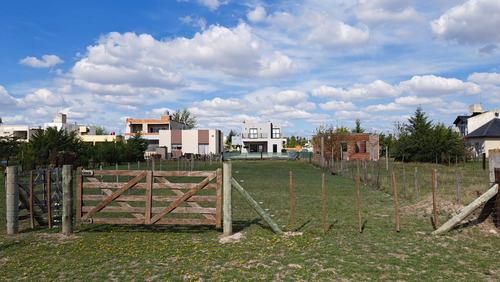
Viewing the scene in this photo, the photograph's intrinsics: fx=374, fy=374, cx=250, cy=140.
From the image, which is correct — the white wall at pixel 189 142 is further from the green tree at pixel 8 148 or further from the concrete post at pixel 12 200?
the concrete post at pixel 12 200

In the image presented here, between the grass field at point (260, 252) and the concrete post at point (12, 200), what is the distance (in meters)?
0.25

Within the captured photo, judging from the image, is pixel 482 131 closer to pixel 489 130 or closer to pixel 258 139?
pixel 489 130

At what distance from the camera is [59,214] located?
39.7 ft

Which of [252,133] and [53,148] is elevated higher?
[252,133]

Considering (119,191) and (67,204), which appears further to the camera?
(67,204)

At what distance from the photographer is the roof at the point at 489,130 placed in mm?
52531

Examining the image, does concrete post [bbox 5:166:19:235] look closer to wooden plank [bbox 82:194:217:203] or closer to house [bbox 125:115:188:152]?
wooden plank [bbox 82:194:217:203]

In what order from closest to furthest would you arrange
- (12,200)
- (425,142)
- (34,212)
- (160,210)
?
(160,210)
(12,200)
(34,212)
(425,142)

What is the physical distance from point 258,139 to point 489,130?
42.5 m

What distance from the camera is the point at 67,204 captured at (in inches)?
356

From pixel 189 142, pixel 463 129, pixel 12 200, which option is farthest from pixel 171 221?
pixel 463 129

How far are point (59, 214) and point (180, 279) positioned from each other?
7.92 meters

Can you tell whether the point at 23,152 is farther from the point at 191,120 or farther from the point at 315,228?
the point at 191,120

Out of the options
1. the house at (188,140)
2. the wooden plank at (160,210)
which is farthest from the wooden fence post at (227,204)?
the house at (188,140)
